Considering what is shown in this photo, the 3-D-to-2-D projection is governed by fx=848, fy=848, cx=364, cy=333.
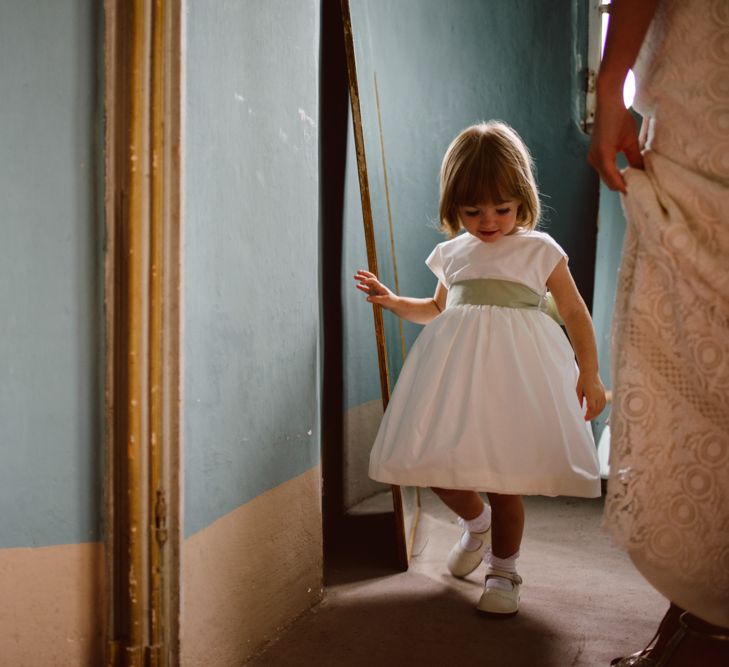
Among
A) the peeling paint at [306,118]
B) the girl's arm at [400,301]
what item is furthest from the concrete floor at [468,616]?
the peeling paint at [306,118]

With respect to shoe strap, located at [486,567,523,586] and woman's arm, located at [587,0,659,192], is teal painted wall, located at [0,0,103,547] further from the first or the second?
shoe strap, located at [486,567,523,586]

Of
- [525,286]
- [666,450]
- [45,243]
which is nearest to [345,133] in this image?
[525,286]

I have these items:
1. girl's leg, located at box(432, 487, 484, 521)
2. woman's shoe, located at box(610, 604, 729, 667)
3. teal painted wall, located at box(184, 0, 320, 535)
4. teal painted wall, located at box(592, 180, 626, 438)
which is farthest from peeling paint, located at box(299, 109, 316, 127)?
teal painted wall, located at box(592, 180, 626, 438)

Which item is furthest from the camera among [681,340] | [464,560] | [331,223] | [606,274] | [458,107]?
[458,107]

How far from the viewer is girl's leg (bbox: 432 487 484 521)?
217 cm

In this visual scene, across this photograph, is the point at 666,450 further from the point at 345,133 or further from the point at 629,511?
the point at 345,133

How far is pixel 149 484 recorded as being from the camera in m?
1.41

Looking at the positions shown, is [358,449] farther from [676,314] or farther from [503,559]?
[676,314]

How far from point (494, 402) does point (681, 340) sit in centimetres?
71

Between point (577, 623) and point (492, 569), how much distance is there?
0.22 m

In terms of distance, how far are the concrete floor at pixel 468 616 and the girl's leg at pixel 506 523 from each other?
13 centimetres

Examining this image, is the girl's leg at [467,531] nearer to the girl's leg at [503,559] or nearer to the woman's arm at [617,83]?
the girl's leg at [503,559]

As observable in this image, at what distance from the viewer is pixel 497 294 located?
205 cm

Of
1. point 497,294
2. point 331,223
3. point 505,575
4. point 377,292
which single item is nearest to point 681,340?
point 497,294
